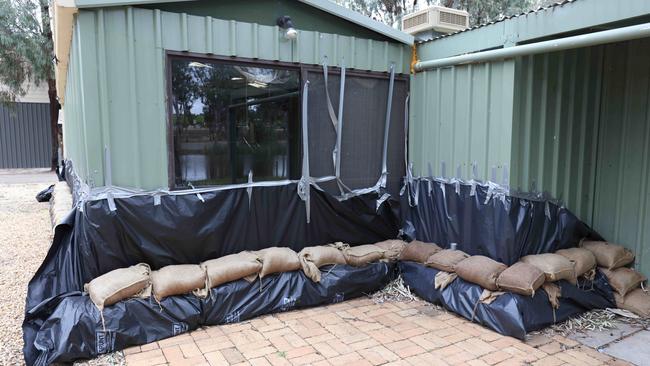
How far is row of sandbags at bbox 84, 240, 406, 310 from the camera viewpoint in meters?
3.17

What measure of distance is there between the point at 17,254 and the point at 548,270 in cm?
591

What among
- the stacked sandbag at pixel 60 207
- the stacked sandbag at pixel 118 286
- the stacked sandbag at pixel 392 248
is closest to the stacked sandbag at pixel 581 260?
the stacked sandbag at pixel 392 248

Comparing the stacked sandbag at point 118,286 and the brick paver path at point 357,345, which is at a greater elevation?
the stacked sandbag at point 118,286

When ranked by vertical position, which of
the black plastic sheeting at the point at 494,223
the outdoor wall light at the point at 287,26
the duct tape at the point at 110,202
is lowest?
the black plastic sheeting at the point at 494,223

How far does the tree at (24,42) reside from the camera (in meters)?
14.0

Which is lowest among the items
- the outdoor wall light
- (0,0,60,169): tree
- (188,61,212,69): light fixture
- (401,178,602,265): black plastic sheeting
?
(401,178,602,265): black plastic sheeting

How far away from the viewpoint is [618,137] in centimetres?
401

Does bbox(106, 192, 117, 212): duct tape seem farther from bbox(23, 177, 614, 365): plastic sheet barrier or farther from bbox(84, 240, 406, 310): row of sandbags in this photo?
bbox(84, 240, 406, 310): row of sandbags

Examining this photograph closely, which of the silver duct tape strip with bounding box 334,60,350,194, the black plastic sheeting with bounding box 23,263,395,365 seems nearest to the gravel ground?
the black plastic sheeting with bounding box 23,263,395,365

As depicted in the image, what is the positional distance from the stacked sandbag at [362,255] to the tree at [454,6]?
9.18 meters

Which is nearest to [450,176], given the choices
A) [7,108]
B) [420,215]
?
[420,215]

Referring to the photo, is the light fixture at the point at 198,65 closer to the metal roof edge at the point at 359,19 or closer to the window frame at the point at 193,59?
the window frame at the point at 193,59

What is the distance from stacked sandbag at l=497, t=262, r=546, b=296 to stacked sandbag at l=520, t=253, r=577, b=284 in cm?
7

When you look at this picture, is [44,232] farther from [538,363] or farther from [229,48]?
[538,363]
